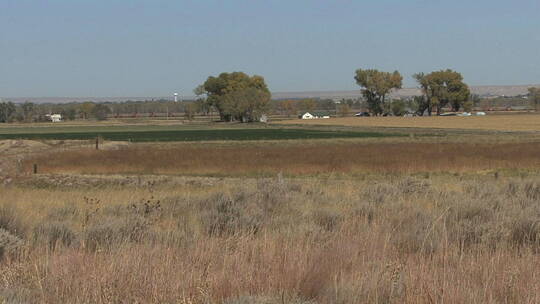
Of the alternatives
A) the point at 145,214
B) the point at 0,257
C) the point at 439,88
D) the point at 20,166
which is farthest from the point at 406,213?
the point at 439,88

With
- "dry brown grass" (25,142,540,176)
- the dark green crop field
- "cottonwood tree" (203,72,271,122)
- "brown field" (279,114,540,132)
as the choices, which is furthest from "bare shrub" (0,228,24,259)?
"cottonwood tree" (203,72,271,122)

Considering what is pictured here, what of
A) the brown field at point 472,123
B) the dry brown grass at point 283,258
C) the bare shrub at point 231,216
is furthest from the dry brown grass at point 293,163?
the brown field at point 472,123

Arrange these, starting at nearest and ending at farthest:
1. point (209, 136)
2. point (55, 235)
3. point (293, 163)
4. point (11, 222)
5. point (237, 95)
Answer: point (55, 235) < point (11, 222) < point (293, 163) < point (209, 136) < point (237, 95)

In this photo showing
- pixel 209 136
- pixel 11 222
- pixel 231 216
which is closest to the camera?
pixel 11 222

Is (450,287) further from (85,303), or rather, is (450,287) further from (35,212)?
(35,212)

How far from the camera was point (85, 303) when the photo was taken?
4.95 meters

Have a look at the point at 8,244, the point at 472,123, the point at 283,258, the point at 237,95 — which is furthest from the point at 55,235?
the point at 237,95

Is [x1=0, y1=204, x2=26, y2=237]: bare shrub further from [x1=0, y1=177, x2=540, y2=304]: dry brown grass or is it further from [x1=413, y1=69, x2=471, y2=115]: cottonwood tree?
[x1=413, y1=69, x2=471, y2=115]: cottonwood tree

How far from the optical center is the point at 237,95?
16562 cm

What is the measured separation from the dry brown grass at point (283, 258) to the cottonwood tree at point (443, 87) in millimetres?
181222

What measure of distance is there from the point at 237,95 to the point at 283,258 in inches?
6312

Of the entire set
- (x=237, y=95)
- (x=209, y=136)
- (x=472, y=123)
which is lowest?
(x=472, y=123)

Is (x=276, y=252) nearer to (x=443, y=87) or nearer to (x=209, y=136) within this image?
(x=209, y=136)

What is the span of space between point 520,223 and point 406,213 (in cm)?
189
